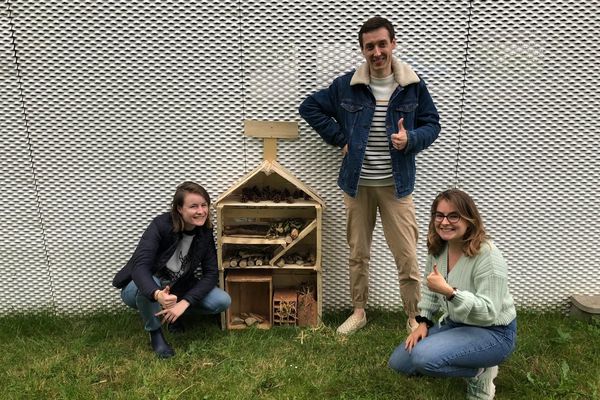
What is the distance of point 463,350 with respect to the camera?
265 centimetres

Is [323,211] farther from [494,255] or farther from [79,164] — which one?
[79,164]

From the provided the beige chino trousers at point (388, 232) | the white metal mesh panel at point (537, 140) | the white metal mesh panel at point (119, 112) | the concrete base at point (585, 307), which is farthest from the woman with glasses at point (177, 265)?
the concrete base at point (585, 307)

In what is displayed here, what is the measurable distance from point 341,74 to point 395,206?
0.96 m

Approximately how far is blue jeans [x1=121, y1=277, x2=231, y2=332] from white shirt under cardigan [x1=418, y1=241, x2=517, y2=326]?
149 cm

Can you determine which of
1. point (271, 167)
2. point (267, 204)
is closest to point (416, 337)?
point (267, 204)

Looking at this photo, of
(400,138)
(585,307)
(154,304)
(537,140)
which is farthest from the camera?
(585,307)

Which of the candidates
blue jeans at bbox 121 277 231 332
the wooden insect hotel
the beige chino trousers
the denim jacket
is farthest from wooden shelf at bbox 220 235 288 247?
the denim jacket

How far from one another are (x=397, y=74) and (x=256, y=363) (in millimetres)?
1998

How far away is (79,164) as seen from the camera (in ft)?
12.1

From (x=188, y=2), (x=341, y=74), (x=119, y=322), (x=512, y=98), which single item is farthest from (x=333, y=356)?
(x=188, y=2)

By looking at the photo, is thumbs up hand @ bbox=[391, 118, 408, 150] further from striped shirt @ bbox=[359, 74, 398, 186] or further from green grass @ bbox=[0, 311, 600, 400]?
green grass @ bbox=[0, 311, 600, 400]

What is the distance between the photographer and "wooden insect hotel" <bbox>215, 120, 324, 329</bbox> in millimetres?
3562

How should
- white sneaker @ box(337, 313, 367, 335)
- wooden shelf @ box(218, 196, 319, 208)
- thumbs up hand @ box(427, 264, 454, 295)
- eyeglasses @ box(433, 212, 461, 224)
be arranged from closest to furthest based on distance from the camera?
thumbs up hand @ box(427, 264, 454, 295) < eyeglasses @ box(433, 212, 461, 224) < wooden shelf @ box(218, 196, 319, 208) < white sneaker @ box(337, 313, 367, 335)

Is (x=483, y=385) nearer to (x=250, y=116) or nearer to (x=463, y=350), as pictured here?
(x=463, y=350)
